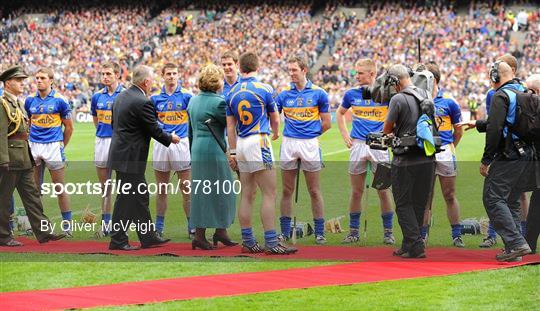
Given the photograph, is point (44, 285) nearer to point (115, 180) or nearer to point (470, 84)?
point (115, 180)

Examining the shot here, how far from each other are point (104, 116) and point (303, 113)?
8.82 ft

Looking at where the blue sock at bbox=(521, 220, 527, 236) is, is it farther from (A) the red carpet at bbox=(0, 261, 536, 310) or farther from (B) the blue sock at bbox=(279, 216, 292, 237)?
(B) the blue sock at bbox=(279, 216, 292, 237)

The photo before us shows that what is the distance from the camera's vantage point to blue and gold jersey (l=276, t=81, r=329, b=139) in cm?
1094

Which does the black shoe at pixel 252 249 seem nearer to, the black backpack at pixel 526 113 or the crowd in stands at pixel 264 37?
the black backpack at pixel 526 113

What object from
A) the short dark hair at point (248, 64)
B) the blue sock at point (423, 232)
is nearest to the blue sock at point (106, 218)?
the short dark hair at point (248, 64)

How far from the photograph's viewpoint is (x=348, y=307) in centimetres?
748

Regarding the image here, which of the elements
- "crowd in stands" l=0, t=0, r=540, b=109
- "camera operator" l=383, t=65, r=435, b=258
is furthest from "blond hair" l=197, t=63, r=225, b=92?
"crowd in stands" l=0, t=0, r=540, b=109

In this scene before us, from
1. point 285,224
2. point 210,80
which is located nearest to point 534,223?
point 285,224

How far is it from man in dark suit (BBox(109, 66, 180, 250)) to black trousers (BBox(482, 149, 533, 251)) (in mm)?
3431

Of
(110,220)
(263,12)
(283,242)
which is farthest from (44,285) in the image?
(263,12)

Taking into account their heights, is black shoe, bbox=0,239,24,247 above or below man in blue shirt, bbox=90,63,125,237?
below

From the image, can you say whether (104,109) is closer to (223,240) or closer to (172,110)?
(172,110)

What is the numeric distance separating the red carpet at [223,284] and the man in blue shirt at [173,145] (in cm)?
253

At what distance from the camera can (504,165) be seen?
9.48 meters
